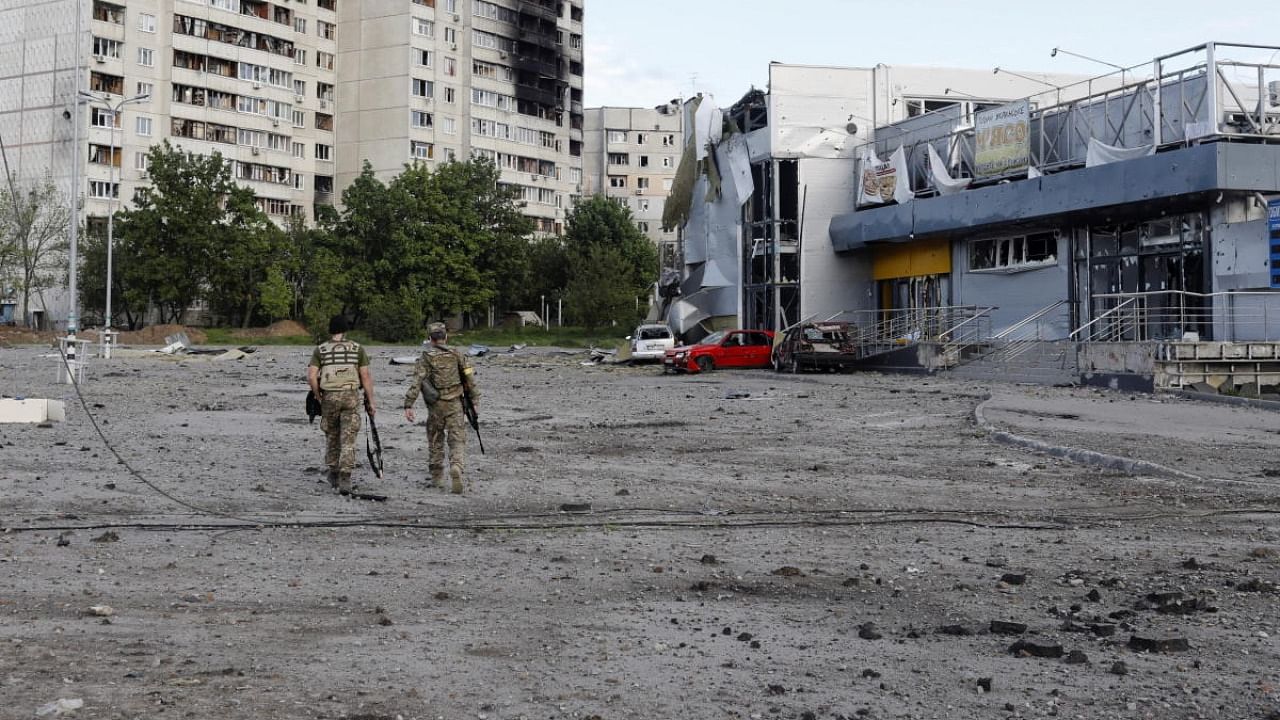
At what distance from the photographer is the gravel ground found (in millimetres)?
5527

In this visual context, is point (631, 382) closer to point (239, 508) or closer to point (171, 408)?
point (171, 408)

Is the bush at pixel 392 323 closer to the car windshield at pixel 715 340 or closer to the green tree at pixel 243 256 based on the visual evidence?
the green tree at pixel 243 256

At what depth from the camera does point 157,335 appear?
7156cm

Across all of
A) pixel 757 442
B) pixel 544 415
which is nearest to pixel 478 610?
pixel 757 442

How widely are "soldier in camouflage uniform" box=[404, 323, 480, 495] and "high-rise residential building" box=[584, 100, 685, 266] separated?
12318cm

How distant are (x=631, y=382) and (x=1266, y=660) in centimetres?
2906

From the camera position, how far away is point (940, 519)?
34.4 feet

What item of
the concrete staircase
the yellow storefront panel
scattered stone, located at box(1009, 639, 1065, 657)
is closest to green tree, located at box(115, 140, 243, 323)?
the yellow storefront panel

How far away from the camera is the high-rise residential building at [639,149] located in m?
136

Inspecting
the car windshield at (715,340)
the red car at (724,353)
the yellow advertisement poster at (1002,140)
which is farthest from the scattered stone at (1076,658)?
the car windshield at (715,340)

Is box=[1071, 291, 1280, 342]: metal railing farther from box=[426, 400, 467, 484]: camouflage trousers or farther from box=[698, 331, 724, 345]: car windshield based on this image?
box=[426, 400, 467, 484]: camouflage trousers

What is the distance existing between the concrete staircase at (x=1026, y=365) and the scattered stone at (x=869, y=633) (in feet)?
77.2

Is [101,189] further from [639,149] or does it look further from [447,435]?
[447,435]

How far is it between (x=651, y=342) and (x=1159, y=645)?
137 ft
